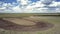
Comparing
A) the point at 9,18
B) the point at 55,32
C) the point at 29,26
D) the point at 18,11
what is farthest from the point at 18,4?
the point at 55,32

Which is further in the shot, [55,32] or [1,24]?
[1,24]

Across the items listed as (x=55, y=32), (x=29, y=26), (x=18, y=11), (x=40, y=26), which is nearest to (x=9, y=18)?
(x=18, y=11)

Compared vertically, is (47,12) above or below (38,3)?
below

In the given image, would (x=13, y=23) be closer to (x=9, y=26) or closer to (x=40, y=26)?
(x=9, y=26)

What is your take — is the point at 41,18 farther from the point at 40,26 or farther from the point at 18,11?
the point at 18,11

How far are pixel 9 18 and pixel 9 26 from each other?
4.8 inches

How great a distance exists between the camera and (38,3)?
Answer: 184 cm

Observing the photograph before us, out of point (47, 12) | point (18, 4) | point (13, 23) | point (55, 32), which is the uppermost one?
point (18, 4)

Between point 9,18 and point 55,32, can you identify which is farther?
point 9,18

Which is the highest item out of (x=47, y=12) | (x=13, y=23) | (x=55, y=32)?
(x=47, y=12)

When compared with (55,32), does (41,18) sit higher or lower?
higher

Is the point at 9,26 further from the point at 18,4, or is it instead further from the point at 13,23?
the point at 18,4

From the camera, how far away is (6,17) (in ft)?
6.12

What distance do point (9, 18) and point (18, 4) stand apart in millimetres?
246
